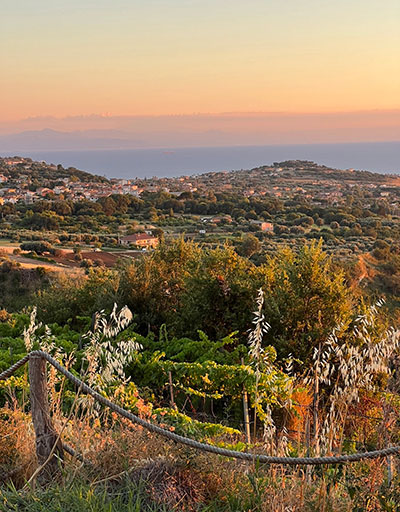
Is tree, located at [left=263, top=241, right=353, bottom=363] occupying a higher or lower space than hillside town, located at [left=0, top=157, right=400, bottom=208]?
higher

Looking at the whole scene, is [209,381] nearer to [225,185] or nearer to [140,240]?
[140,240]

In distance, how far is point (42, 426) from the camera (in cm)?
291

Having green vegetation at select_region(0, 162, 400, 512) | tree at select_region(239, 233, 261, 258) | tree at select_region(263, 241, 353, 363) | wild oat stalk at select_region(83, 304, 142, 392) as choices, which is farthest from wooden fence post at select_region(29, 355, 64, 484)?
tree at select_region(239, 233, 261, 258)

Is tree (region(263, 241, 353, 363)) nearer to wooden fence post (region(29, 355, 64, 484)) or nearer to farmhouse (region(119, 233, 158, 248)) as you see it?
wooden fence post (region(29, 355, 64, 484))

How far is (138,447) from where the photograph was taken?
9.64ft

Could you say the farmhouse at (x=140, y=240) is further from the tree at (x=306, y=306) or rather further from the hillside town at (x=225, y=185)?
the tree at (x=306, y=306)

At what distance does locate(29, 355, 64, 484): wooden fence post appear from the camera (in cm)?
287

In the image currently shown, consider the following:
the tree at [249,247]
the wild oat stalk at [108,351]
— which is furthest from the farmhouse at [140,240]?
the wild oat stalk at [108,351]

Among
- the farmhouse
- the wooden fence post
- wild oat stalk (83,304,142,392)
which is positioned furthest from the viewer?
the farmhouse

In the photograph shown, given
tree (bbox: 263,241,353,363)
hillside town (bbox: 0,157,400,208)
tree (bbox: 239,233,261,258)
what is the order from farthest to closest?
hillside town (bbox: 0,157,400,208), tree (bbox: 239,233,261,258), tree (bbox: 263,241,353,363)

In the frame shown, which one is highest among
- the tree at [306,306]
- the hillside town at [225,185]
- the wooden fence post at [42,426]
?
the wooden fence post at [42,426]

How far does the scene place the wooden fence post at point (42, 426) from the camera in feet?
9.43

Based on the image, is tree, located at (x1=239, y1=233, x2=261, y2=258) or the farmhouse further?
the farmhouse

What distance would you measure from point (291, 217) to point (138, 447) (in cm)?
4952
